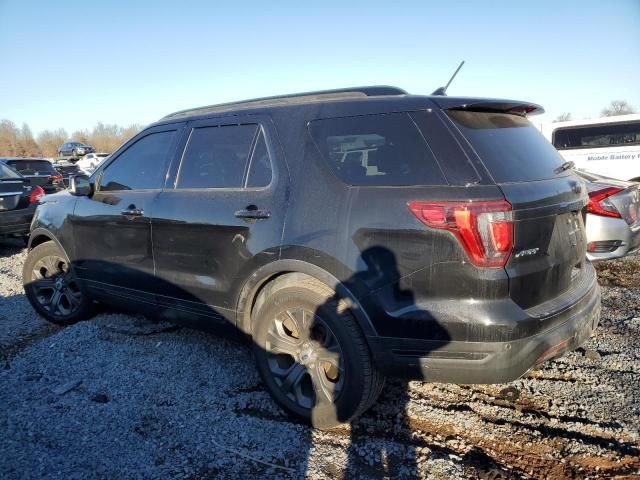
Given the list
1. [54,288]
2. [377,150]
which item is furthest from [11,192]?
[377,150]

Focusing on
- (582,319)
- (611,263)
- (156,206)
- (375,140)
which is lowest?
(611,263)

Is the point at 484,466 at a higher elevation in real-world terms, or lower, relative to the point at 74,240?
lower

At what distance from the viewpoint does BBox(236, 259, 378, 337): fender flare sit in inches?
95.8

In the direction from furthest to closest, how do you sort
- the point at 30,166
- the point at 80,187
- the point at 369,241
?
the point at 30,166 → the point at 80,187 → the point at 369,241

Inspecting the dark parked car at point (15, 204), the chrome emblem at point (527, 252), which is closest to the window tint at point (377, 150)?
the chrome emblem at point (527, 252)

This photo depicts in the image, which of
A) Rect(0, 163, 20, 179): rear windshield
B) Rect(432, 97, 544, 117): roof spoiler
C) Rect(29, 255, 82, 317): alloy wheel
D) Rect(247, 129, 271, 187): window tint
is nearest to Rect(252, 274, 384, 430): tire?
Rect(247, 129, 271, 187): window tint

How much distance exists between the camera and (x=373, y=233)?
7.80 ft

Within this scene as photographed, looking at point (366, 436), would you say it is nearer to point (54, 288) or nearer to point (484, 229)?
point (484, 229)

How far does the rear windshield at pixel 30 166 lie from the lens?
10.3 m

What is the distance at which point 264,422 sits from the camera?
2.82 meters

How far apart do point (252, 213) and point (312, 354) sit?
941 mm

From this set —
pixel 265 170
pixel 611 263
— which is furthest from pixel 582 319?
pixel 611 263

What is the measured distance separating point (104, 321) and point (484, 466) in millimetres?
3606

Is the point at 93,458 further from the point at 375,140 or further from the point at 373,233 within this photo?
the point at 375,140
